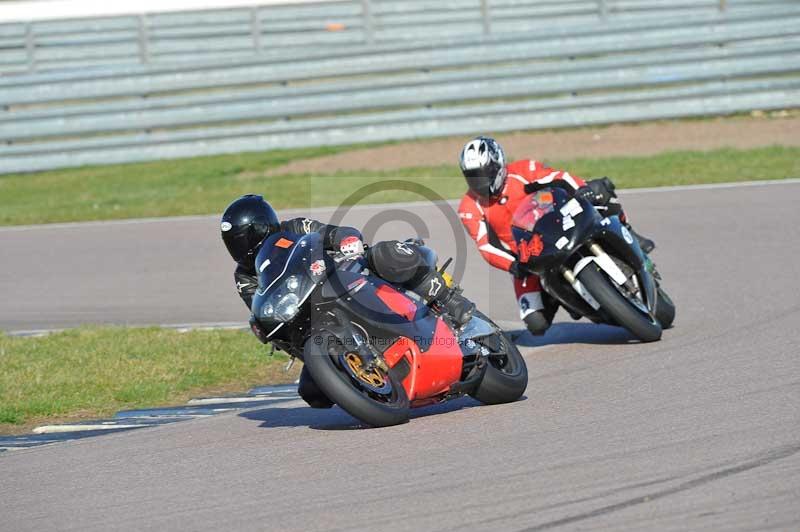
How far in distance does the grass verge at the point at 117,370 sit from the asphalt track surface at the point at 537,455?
3.91ft

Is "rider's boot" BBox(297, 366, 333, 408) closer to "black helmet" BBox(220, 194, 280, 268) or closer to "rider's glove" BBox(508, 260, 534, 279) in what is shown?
"black helmet" BBox(220, 194, 280, 268)

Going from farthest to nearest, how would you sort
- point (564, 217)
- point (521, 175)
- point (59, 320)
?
point (59, 320)
point (521, 175)
point (564, 217)

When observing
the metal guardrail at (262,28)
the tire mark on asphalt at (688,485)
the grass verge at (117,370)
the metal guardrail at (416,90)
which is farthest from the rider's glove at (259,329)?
the metal guardrail at (262,28)

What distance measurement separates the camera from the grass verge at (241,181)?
617 inches

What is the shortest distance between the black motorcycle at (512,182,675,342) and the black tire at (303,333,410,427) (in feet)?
7.21

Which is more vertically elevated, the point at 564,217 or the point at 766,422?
the point at 564,217

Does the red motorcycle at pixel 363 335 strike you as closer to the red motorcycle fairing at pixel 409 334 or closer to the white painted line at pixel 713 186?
the red motorcycle fairing at pixel 409 334

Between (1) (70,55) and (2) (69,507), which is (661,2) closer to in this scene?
(1) (70,55)

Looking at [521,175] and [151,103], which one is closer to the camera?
[521,175]

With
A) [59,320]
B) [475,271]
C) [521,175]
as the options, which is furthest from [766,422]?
[59,320]

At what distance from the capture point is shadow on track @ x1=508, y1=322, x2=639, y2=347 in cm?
866

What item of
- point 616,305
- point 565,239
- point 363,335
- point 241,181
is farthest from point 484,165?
point 241,181

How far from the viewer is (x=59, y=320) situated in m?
11.3

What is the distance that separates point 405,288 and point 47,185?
13.8 meters
